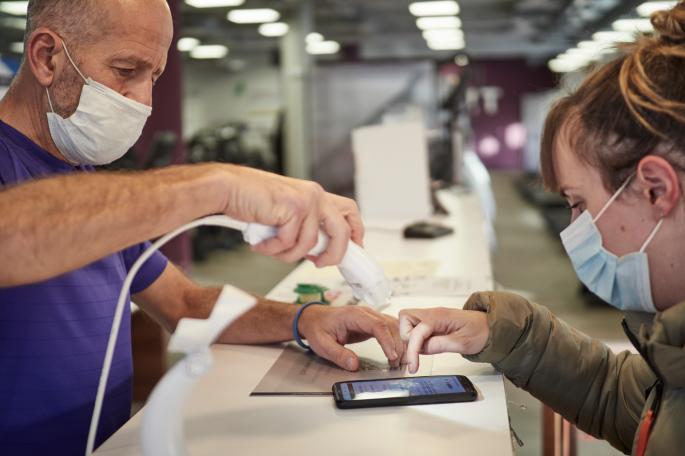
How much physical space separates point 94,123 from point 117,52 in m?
0.15

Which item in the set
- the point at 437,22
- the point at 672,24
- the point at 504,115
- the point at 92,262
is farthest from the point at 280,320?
the point at 504,115

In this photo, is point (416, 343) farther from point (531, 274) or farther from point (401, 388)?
point (531, 274)

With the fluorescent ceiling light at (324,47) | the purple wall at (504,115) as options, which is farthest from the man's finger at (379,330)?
the purple wall at (504,115)

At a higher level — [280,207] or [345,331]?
[280,207]

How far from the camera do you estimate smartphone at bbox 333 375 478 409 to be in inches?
46.4

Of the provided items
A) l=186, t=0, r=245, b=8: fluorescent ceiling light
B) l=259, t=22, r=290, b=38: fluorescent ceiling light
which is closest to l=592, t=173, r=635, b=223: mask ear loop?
l=186, t=0, r=245, b=8: fluorescent ceiling light

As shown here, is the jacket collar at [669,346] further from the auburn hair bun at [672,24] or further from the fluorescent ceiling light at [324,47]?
the fluorescent ceiling light at [324,47]

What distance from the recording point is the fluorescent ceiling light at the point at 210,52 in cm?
1600

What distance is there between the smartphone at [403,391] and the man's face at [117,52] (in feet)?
2.43

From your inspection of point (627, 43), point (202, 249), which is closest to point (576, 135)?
point (627, 43)

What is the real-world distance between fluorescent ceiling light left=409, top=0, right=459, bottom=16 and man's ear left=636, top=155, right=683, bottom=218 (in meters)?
11.0

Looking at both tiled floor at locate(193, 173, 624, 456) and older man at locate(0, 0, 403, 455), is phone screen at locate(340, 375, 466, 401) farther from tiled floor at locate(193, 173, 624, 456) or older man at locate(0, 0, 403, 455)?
tiled floor at locate(193, 173, 624, 456)

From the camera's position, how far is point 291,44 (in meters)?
11.4

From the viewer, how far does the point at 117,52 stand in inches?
55.4
